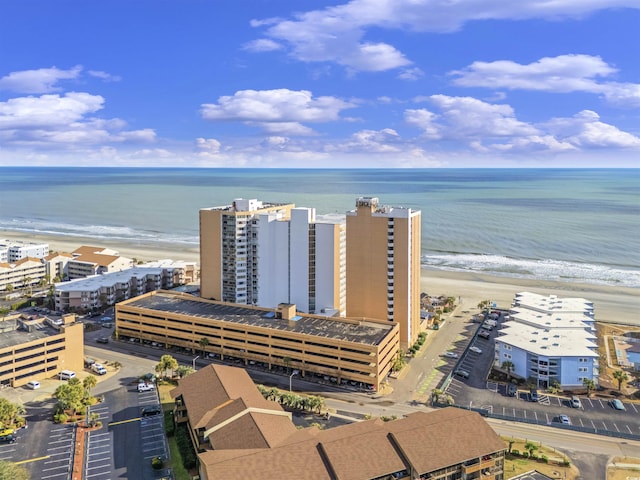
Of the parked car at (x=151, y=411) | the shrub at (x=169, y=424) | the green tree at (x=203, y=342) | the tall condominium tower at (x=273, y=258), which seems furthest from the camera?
the tall condominium tower at (x=273, y=258)

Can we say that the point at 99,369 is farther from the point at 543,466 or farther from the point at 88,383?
the point at 543,466

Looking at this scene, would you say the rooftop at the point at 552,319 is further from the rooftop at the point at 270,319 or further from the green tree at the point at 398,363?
the rooftop at the point at 270,319

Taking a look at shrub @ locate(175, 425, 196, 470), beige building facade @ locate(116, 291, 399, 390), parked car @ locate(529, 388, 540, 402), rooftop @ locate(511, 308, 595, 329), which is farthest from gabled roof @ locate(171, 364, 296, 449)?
rooftop @ locate(511, 308, 595, 329)

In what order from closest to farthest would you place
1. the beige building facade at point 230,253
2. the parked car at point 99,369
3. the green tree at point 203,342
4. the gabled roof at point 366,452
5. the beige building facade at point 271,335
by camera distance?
1. the gabled roof at point 366,452
2. the beige building facade at point 271,335
3. the parked car at point 99,369
4. the green tree at point 203,342
5. the beige building facade at point 230,253

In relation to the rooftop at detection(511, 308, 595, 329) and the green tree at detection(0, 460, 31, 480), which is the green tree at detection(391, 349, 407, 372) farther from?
the green tree at detection(0, 460, 31, 480)

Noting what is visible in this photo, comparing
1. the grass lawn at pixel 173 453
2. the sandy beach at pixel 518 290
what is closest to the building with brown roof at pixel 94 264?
the grass lawn at pixel 173 453

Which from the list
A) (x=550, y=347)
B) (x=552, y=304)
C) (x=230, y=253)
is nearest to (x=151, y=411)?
(x=230, y=253)

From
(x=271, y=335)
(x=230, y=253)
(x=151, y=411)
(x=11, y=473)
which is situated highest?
(x=230, y=253)
